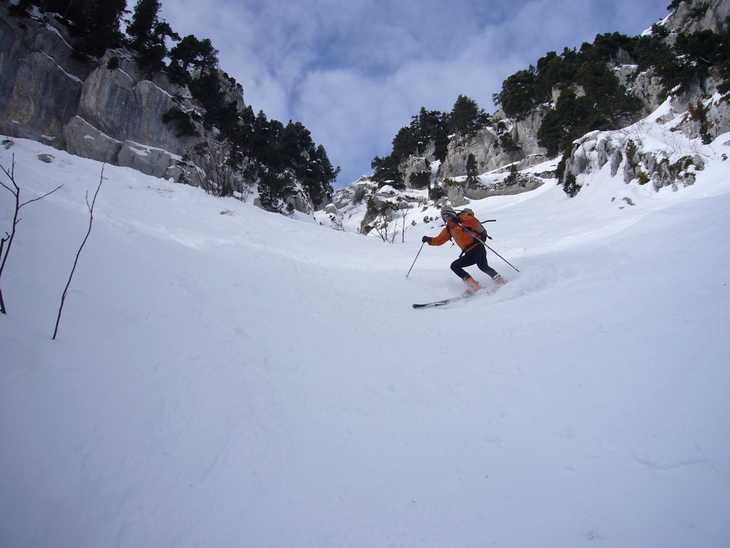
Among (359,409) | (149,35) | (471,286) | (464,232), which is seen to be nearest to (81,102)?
(149,35)

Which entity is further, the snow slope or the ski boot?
the ski boot

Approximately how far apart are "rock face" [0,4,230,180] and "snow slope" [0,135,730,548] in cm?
2635

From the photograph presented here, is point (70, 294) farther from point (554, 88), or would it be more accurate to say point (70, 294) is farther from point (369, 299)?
point (554, 88)

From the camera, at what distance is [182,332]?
355 cm

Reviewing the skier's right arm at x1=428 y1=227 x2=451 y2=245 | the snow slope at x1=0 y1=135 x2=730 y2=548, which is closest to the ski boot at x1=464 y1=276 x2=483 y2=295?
the snow slope at x1=0 y1=135 x2=730 y2=548

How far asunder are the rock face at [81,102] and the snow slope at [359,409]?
26.3 m

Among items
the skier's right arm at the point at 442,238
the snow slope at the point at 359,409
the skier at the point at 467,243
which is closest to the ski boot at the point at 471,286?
the skier at the point at 467,243

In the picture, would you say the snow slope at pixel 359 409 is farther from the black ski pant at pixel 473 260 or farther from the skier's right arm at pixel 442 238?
the skier's right arm at pixel 442 238

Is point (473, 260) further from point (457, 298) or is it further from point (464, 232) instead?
point (457, 298)

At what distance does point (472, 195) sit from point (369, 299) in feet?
106

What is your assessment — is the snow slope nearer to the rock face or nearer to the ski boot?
the ski boot

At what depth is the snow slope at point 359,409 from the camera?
161cm

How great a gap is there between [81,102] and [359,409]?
35.6 metres

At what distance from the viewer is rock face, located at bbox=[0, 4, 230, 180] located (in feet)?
75.3
